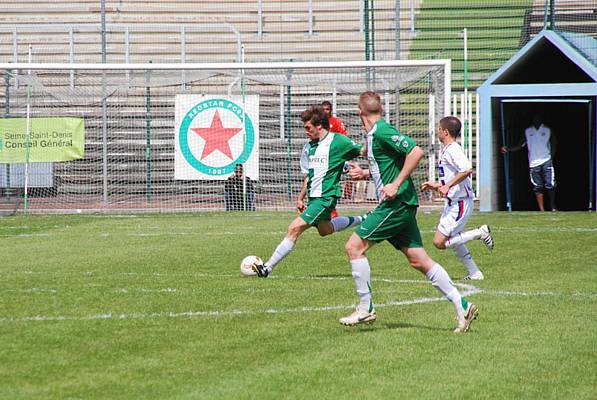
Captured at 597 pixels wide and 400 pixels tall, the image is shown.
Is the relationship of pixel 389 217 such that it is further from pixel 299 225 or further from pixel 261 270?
pixel 299 225

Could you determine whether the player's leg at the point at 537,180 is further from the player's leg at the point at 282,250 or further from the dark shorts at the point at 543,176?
the player's leg at the point at 282,250

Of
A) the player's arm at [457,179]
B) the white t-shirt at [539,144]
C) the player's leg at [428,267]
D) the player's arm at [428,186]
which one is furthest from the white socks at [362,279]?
the white t-shirt at [539,144]

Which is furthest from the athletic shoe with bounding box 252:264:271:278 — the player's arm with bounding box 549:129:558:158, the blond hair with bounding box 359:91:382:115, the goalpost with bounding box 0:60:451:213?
the player's arm with bounding box 549:129:558:158

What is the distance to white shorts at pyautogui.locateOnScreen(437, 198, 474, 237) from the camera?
11.9 m

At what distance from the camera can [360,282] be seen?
830 cm

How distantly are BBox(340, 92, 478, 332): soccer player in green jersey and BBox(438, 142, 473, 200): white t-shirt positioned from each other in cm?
313

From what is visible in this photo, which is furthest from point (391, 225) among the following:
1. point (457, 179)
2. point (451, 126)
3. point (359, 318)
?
point (451, 126)

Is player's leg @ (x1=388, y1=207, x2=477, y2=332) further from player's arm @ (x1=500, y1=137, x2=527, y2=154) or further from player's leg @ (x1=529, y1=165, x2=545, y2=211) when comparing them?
player's leg @ (x1=529, y1=165, x2=545, y2=211)

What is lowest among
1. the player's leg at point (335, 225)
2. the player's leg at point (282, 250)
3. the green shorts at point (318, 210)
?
the player's leg at point (282, 250)

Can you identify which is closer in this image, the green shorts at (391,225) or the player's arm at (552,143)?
the green shorts at (391,225)

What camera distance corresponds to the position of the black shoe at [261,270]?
38.1 feet

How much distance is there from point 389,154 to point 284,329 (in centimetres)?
158

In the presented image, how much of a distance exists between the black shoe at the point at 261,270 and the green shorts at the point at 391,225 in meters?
3.38

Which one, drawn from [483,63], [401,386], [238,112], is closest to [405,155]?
[401,386]
